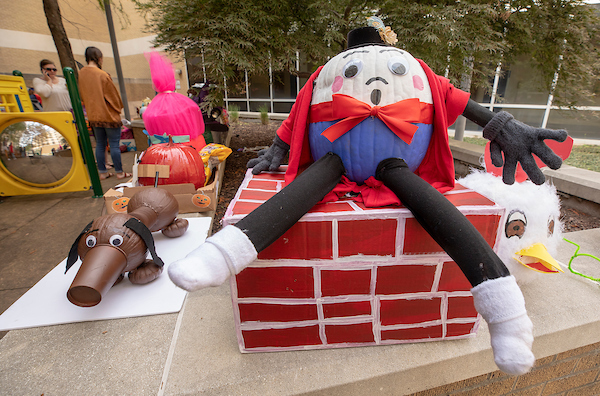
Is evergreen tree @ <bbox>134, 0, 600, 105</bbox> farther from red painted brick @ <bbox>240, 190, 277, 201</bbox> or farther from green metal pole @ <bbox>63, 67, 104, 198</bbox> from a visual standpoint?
red painted brick @ <bbox>240, 190, 277, 201</bbox>

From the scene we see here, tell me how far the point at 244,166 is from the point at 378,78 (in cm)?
331

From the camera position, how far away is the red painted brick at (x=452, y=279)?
1010 millimetres

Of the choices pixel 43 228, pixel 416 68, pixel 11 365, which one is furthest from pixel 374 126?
pixel 43 228

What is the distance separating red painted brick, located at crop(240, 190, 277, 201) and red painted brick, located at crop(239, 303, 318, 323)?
1.19 feet

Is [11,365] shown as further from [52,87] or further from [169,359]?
[52,87]

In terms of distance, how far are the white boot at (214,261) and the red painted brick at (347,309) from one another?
410mm

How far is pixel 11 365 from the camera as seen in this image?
1.06 meters

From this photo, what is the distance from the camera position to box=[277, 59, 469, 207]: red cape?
3.51 feet

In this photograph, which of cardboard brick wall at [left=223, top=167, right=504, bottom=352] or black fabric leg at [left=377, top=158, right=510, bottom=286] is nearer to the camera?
black fabric leg at [left=377, top=158, right=510, bottom=286]

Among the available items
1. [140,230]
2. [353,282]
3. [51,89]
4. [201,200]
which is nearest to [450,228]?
[353,282]

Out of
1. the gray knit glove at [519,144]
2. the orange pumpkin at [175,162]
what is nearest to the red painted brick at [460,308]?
the gray knit glove at [519,144]

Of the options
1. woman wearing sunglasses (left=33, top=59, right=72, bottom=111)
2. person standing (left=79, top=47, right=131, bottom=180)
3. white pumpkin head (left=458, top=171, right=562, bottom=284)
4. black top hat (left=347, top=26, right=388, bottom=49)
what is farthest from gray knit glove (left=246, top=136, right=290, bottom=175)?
woman wearing sunglasses (left=33, top=59, right=72, bottom=111)

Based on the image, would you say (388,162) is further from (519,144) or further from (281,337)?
(281,337)

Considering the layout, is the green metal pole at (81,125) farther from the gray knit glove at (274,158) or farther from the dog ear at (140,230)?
the gray knit glove at (274,158)
